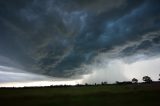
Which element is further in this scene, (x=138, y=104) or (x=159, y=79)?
(x=159, y=79)

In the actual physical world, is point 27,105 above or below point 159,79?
below

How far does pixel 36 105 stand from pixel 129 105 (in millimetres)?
25039

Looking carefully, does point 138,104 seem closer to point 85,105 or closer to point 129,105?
point 129,105

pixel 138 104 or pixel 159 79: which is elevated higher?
pixel 159 79

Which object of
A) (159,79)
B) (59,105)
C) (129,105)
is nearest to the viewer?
Result: (129,105)

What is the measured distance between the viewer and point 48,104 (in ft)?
214

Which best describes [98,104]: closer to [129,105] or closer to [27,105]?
[129,105]

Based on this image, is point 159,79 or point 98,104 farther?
point 159,79

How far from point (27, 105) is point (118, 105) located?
2448 cm

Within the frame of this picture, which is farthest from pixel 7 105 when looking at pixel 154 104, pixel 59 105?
pixel 154 104

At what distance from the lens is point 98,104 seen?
61438mm

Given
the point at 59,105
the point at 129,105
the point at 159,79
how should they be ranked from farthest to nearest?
the point at 159,79 < the point at 59,105 < the point at 129,105

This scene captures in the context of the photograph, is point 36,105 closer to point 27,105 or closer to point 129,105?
point 27,105

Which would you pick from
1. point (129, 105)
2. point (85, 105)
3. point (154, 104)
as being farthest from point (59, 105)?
point (154, 104)
